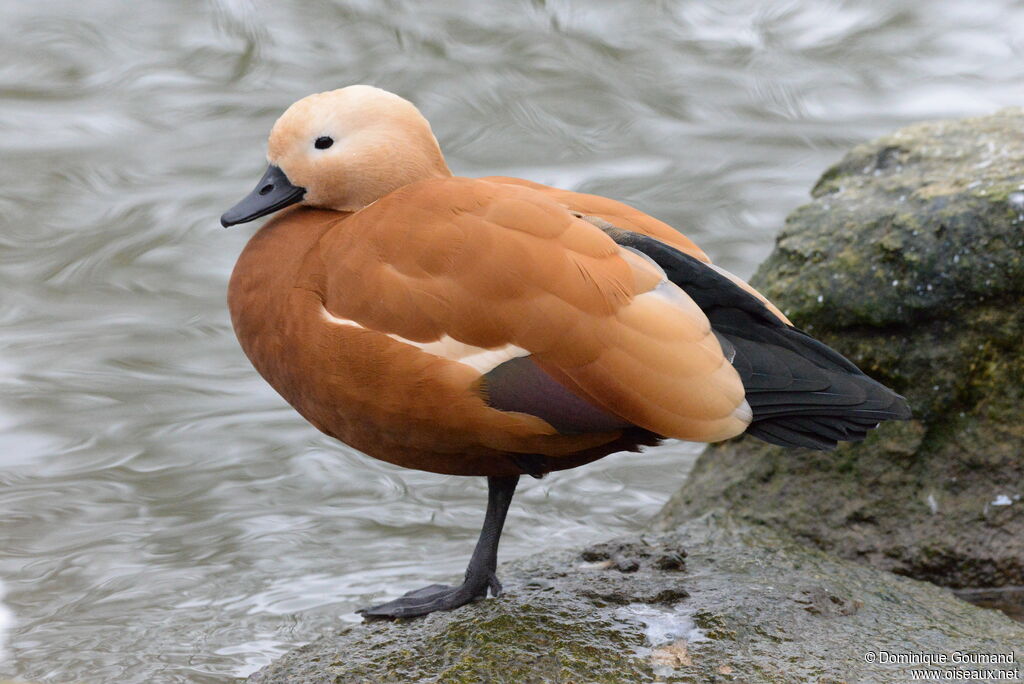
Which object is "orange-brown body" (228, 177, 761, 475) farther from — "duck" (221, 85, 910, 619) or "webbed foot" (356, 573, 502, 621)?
"webbed foot" (356, 573, 502, 621)

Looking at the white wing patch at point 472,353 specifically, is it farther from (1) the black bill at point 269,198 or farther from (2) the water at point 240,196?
(2) the water at point 240,196

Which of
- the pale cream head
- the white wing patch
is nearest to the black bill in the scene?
the pale cream head

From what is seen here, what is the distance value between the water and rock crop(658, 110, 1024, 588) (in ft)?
4.19

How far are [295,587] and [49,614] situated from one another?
2.88ft

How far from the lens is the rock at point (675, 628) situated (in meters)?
3.14

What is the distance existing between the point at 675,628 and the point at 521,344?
879 mm

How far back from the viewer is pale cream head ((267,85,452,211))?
3537 mm

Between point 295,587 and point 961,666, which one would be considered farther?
point 295,587

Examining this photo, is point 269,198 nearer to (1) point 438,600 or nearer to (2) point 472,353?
(2) point 472,353

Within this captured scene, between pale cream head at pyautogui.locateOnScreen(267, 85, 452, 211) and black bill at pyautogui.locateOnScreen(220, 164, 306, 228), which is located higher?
pale cream head at pyautogui.locateOnScreen(267, 85, 452, 211)

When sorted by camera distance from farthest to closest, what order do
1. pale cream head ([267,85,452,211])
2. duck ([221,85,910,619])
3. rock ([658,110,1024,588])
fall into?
rock ([658,110,1024,588]) → pale cream head ([267,85,452,211]) → duck ([221,85,910,619])

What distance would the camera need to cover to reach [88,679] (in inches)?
155

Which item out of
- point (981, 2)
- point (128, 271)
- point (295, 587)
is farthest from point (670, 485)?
point (981, 2)

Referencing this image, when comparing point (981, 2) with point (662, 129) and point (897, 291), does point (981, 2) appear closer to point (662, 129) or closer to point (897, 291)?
point (662, 129)
